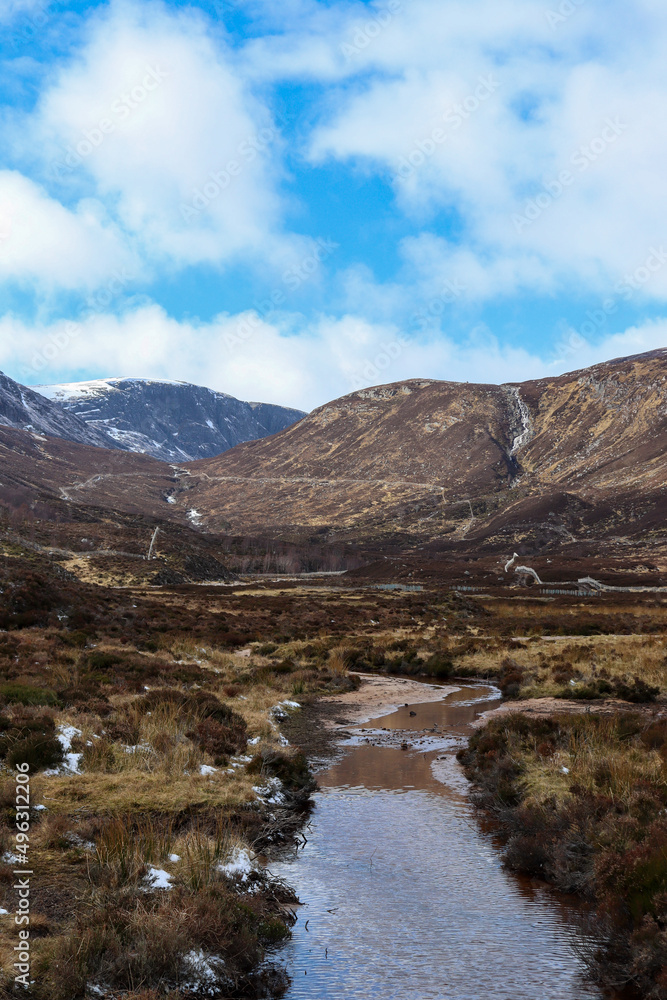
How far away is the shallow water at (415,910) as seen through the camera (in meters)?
7.96

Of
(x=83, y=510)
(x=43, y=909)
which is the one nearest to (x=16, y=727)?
(x=43, y=909)

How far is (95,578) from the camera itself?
82.3 meters

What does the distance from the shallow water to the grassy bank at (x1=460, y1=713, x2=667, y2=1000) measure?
484 millimetres

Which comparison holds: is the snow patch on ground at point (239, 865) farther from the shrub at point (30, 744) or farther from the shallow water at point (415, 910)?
the shrub at point (30, 744)

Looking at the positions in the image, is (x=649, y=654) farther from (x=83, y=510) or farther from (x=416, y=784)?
(x=83, y=510)

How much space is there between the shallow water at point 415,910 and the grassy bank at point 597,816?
0.48m

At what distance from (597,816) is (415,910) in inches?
140

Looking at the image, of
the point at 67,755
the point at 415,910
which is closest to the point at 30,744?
the point at 67,755

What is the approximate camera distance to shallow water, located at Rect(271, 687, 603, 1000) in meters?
7.96

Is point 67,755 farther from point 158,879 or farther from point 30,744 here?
point 158,879

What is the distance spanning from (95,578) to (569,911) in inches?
3083

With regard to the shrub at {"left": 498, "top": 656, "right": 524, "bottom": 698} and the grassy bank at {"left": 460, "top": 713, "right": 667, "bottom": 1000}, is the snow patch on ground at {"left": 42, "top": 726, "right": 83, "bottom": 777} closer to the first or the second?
the grassy bank at {"left": 460, "top": 713, "right": 667, "bottom": 1000}

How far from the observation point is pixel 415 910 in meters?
9.82

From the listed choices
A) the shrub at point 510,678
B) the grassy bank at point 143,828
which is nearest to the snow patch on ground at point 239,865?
the grassy bank at point 143,828
